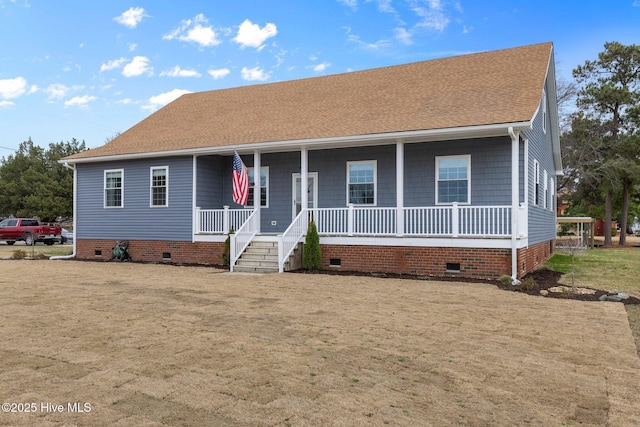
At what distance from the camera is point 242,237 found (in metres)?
15.0

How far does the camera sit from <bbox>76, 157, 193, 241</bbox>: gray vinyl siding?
679 inches

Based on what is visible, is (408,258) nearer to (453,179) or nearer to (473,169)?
(453,179)

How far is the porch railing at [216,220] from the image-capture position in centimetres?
1658

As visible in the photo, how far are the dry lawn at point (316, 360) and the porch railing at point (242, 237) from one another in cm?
484

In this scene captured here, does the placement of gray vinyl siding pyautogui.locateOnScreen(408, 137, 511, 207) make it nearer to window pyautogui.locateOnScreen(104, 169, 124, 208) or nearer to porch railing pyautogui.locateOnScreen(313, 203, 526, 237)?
porch railing pyautogui.locateOnScreen(313, 203, 526, 237)

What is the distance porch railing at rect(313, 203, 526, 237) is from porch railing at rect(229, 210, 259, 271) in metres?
2.12

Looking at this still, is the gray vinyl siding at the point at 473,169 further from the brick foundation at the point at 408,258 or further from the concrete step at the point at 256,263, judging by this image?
the concrete step at the point at 256,263

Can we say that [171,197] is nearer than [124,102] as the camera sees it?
Yes

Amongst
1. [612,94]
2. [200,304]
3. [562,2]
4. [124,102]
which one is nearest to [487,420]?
[200,304]

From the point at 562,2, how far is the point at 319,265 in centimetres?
1431

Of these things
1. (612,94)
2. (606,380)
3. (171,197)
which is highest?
(612,94)

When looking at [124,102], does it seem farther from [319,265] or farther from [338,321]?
[338,321]

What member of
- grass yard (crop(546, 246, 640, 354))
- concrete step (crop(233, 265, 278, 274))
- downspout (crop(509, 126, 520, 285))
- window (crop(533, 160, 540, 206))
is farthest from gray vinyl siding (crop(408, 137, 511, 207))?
concrete step (crop(233, 265, 278, 274))

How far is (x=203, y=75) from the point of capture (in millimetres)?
32125
